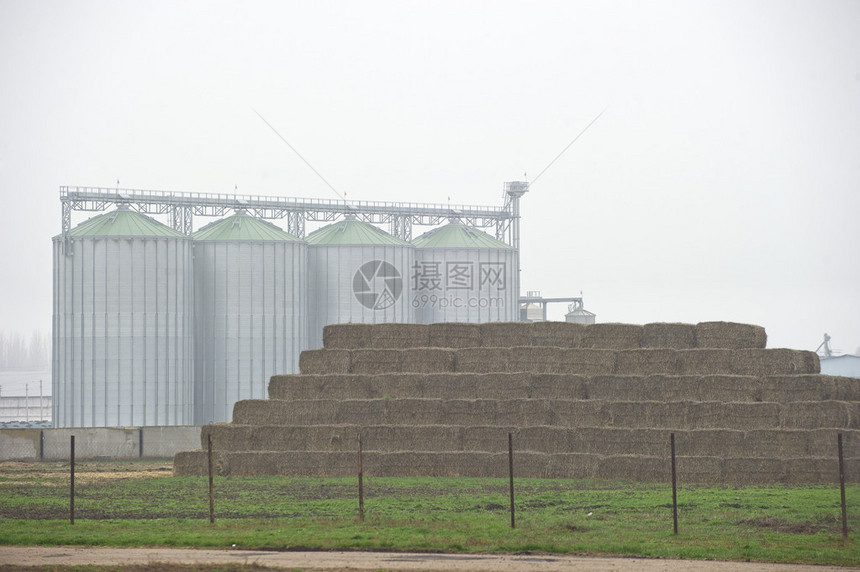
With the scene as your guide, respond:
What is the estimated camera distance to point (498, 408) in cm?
2966

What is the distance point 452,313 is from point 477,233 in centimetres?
648

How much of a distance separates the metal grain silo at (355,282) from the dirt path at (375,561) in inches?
1636

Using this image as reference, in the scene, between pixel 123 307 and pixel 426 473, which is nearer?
pixel 426 473

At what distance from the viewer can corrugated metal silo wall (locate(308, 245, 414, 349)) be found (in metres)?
58.4

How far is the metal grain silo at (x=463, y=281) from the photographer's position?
62.0m

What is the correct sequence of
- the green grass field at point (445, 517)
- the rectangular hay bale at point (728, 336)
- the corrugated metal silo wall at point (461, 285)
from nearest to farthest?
1. the green grass field at point (445, 517)
2. the rectangular hay bale at point (728, 336)
3. the corrugated metal silo wall at point (461, 285)

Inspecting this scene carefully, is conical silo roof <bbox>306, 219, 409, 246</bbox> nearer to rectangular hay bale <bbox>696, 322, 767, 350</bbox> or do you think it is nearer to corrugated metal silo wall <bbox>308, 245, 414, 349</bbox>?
corrugated metal silo wall <bbox>308, 245, 414, 349</bbox>

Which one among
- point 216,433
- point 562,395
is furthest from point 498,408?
point 216,433

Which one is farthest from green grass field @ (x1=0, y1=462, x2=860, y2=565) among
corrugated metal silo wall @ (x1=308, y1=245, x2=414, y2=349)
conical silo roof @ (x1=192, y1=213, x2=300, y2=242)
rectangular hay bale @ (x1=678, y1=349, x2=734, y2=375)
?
corrugated metal silo wall @ (x1=308, y1=245, x2=414, y2=349)

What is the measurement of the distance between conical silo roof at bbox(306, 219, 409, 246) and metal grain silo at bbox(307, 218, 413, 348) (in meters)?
0.06

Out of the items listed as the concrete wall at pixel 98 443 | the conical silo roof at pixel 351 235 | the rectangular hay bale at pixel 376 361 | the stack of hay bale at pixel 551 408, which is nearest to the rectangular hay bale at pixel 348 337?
the stack of hay bale at pixel 551 408

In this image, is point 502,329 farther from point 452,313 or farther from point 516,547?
point 452,313

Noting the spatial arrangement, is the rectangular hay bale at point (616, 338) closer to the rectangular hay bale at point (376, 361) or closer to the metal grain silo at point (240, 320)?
the rectangular hay bale at point (376, 361)
